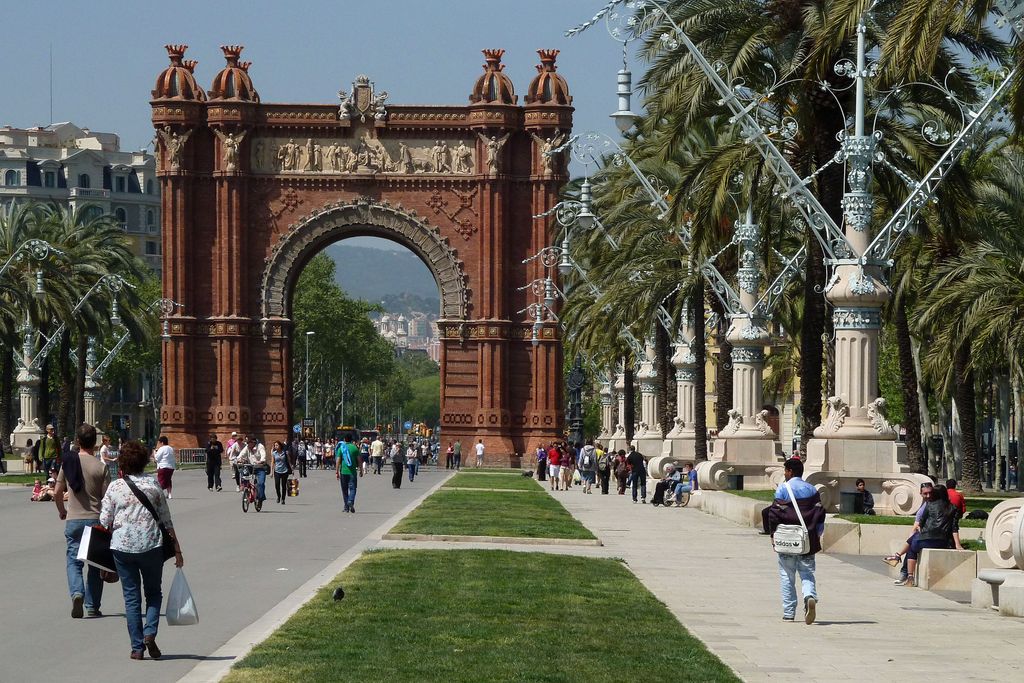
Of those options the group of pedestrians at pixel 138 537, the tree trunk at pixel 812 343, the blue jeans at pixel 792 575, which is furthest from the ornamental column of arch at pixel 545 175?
the group of pedestrians at pixel 138 537

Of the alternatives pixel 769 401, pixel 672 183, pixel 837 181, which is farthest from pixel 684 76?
pixel 769 401

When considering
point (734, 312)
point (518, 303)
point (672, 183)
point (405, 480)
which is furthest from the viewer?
point (518, 303)

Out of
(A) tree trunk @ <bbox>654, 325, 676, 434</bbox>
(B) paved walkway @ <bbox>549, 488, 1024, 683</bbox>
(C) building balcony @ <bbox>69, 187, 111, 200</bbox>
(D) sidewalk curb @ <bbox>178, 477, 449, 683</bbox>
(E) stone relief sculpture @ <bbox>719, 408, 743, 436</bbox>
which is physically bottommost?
(B) paved walkway @ <bbox>549, 488, 1024, 683</bbox>

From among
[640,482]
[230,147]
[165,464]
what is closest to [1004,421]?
[640,482]

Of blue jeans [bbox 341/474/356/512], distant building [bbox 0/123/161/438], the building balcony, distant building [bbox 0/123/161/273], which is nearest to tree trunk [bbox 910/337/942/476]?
blue jeans [bbox 341/474/356/512]

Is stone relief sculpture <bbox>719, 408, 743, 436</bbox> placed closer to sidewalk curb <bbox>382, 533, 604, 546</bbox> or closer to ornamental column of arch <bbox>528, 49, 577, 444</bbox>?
sidewalk curb <bbox>382, 533, 604, 546</bbox>

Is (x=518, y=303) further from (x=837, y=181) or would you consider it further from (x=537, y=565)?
(x=537, y=565)

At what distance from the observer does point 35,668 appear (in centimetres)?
1334

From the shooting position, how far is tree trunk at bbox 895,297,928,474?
134ft

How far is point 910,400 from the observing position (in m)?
41.2

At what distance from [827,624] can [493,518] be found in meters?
17.0

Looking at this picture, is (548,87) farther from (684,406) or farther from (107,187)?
(107,187)

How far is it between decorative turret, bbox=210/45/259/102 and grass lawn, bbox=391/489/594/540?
131ft

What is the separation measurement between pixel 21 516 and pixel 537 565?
50.0 feet
